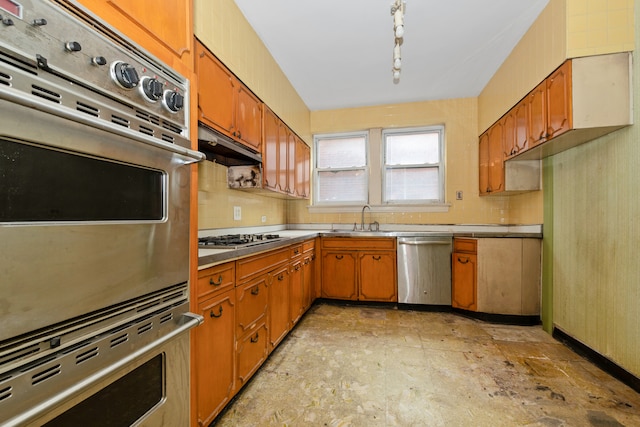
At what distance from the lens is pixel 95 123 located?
72cm

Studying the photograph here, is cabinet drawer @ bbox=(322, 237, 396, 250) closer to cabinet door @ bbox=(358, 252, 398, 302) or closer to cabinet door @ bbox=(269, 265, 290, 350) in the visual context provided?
cabinet door @ bbox=(358, 252, 398, 302)

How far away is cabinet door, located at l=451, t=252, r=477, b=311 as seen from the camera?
10.3 ft

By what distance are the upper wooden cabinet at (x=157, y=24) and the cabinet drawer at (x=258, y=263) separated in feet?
3.54

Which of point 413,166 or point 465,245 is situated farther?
point 413,166

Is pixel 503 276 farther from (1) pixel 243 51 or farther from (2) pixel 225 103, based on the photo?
(1) pixel 243 51

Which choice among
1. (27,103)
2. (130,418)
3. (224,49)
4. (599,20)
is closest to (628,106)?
(599,20)

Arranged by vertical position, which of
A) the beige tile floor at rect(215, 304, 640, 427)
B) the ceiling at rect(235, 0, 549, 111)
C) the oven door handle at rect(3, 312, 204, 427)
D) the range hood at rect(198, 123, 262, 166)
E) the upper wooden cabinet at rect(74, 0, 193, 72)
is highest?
the ceiling at rect(235, 0, 549, 111)

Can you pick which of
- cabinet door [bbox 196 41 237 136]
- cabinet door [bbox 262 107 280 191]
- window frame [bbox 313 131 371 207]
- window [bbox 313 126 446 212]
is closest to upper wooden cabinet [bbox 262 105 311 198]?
cabinet door [bbox 262 107 280 191]

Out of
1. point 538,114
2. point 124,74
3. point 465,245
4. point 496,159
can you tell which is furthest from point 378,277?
point 124,74

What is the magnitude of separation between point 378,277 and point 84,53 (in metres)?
3.28

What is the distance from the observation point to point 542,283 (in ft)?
9.60

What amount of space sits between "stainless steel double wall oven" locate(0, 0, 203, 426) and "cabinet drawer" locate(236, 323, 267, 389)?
0.65m

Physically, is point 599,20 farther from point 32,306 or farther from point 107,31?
point 32,306

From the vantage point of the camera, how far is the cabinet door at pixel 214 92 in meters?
1.70
